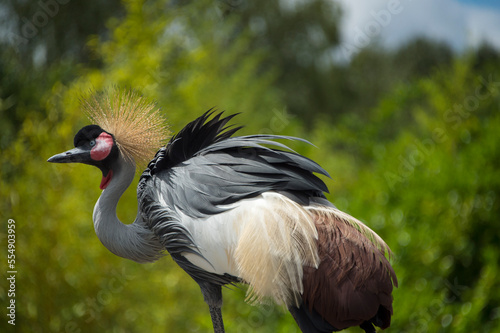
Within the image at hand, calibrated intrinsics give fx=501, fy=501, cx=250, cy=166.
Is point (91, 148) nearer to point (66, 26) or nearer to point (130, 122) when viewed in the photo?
point (130, 122)

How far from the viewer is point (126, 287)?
310cm

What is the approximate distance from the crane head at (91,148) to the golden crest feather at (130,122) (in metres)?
0.03

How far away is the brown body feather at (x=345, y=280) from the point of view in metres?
1.27

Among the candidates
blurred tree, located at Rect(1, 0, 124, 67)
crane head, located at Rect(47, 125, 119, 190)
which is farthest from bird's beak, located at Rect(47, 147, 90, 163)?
blurred tree, located at Rect(1, 0, 124, 67)

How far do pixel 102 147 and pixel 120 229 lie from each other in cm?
25

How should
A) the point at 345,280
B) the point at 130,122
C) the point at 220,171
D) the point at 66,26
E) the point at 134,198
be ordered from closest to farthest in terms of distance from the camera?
the point at 345,280 → the point at 220,171 → the point at 130,122 → the point at 134,198 → the point at 66,26

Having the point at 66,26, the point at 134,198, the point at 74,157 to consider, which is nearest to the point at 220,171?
the point at 74,157

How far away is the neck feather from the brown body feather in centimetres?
51

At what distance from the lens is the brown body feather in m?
1.27

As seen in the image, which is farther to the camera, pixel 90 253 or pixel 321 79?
pixel 321 79

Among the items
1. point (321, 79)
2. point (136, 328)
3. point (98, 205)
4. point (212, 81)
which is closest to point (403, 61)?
point (321, 79)

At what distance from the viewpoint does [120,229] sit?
4.85 feet

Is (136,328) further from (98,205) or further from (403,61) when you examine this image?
(403,61)

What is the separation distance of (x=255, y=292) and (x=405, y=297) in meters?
1.69
